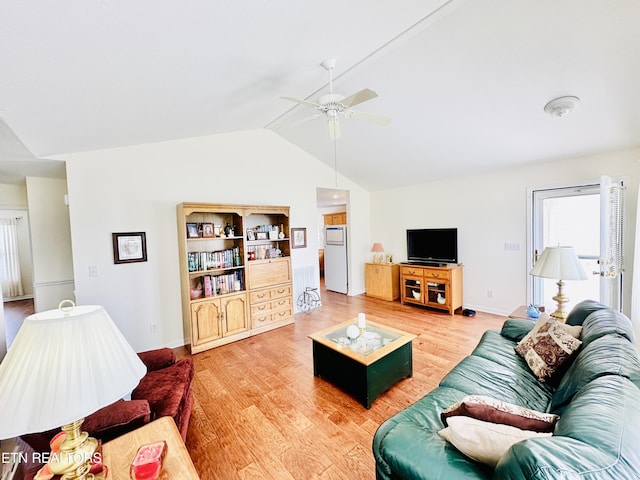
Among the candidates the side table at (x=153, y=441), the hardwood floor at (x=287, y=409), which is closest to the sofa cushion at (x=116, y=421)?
the side table at (x=153, y=441)

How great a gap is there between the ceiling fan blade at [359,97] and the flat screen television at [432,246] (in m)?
3.46

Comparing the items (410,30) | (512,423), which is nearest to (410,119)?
(410,30)

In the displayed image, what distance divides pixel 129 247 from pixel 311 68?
113 inches

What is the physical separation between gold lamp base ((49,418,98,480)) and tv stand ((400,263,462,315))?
4.50 m

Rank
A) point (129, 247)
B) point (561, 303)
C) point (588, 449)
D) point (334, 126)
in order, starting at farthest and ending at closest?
point (129, 247) < point (561, 303) < point (334, 126) < point (588, 449)

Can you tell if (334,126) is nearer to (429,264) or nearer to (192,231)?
(192,231)

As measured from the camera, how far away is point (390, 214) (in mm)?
5684

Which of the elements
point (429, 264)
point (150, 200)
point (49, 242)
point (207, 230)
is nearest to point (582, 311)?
point (429, 264)

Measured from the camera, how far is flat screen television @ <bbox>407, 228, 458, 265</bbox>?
4.65 meters

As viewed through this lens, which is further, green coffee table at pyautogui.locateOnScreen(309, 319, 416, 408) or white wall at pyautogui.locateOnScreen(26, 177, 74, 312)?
white wall at pyautogui.locateOnScreen(26, 177, 74, 312)

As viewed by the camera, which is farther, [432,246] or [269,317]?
[432,246]

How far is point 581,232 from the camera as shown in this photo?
11.8 feet

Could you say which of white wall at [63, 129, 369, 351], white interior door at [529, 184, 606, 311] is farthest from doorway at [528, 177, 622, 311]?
white wall at [63, 129, 369, 351]

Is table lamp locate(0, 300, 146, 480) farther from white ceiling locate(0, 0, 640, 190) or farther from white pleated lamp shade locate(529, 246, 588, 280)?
white pleated lamp shade locate(529, 246, 588, 280)
